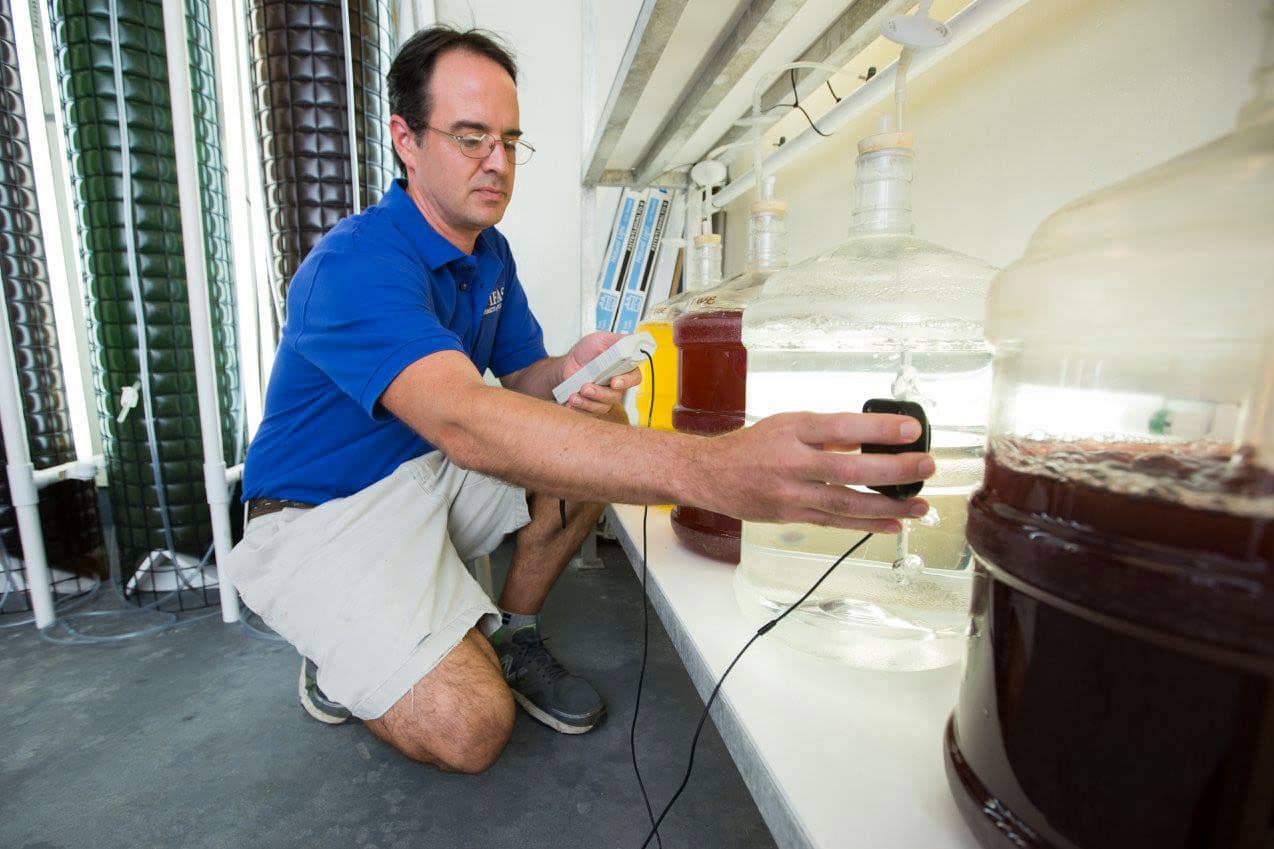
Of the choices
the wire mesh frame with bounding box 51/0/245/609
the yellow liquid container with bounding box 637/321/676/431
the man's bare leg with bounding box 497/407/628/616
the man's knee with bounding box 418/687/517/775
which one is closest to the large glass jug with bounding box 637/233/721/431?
the yellow liquid container with bounding box 637/321/676/431

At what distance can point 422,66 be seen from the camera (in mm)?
1218

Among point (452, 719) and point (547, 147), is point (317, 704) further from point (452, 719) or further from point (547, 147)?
point (547, 147)

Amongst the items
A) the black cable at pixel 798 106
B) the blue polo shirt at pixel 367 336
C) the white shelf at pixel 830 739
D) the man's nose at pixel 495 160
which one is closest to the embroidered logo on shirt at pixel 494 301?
the blue polo shirt at pixel 367 336

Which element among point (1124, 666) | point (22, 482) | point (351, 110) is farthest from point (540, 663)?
point (351, 110)

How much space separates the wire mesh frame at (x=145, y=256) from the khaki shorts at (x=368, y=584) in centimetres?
87

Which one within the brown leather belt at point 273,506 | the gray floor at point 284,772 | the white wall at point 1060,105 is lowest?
the gray floor at point 284,772

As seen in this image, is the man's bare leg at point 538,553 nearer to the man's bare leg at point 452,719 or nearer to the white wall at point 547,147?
the man's bare leg at point 452,719

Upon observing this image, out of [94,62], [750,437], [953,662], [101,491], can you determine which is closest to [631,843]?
[953,662]

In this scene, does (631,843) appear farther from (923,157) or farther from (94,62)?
(94,62)

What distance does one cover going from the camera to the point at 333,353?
92cm

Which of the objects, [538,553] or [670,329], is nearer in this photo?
[670,329]

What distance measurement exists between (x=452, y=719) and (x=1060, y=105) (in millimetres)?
1252

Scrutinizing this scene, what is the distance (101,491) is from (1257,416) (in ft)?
10.9

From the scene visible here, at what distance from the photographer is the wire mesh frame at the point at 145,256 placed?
167 cm
